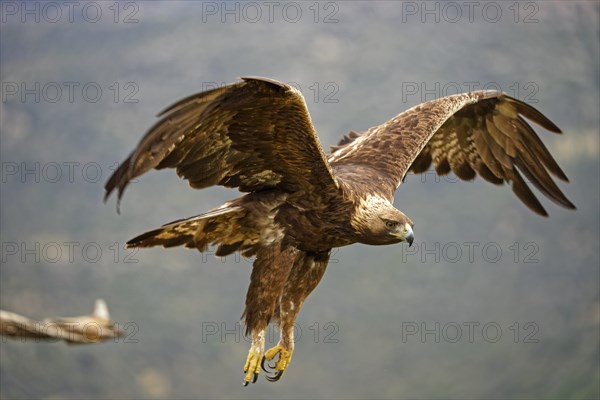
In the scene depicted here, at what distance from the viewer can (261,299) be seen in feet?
19.4

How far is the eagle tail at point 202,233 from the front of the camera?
5953 mm

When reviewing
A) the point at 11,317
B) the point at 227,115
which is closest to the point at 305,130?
the point at 227,115

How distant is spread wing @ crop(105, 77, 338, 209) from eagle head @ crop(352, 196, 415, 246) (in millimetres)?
235

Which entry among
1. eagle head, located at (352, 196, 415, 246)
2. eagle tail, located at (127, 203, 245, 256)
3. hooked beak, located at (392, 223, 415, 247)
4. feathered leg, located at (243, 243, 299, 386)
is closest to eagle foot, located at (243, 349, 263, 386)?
feathered leg, located at (243, 243, 299, 386)

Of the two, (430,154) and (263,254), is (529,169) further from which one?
(263,254)

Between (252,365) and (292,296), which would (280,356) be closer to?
(252,365)

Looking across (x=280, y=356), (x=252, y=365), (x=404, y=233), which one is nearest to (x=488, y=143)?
(x=404, y=233)

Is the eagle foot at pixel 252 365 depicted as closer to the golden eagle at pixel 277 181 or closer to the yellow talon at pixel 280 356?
the golden eagle at pixel 277 181

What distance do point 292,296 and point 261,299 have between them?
0.36 m

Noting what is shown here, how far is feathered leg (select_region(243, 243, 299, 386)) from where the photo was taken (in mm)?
5930

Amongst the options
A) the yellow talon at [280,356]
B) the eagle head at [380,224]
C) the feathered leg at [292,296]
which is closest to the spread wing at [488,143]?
the feathered leg at [292,296]

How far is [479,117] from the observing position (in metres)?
7.57

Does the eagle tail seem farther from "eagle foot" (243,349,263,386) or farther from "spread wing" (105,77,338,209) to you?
"eagle foot" (243,349,263,386)

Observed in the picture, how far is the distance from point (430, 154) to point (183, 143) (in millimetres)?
2854
